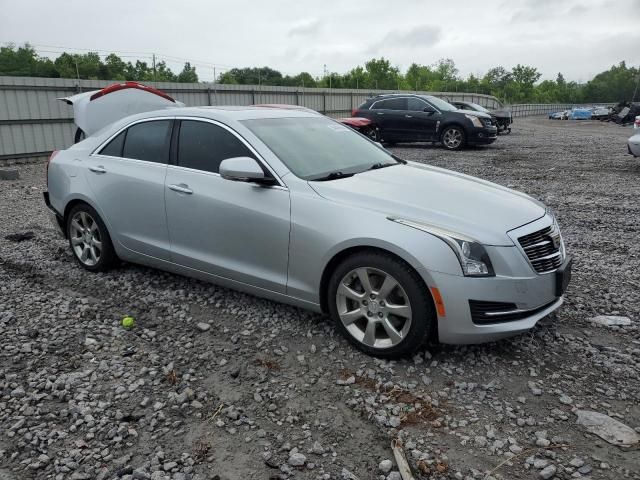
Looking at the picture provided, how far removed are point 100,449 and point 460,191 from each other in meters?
2.85

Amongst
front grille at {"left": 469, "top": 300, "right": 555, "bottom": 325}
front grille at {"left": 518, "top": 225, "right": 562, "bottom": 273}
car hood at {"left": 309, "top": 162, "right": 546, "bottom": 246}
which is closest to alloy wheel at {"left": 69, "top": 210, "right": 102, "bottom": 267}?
car hood at {"left": 309, "top": 162, "right": 546, "bottom": 246}

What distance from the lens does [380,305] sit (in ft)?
11.3

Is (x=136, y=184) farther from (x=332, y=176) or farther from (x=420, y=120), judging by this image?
(x=420, y=120)

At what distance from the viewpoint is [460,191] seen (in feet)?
12.8

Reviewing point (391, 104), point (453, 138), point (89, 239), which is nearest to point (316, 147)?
point (89, 239)

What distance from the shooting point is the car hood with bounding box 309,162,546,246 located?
132 inches

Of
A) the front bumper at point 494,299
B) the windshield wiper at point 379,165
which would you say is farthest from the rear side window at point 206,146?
the front bumper at point 494,299

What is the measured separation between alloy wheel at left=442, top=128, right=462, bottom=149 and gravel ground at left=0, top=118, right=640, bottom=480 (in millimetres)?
11650

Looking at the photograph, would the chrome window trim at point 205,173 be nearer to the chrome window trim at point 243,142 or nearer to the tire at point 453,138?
the chrome window trim at point 243,142

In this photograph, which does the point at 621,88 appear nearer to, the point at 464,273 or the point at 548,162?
the point at 548,162

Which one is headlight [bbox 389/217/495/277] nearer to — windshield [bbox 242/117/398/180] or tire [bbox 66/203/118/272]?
windshield [bbox 242/117/398/180]

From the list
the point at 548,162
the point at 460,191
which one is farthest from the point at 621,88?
the point at 460,191

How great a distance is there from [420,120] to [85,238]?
1300 centimetres

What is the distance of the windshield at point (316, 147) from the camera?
4.04 meters
